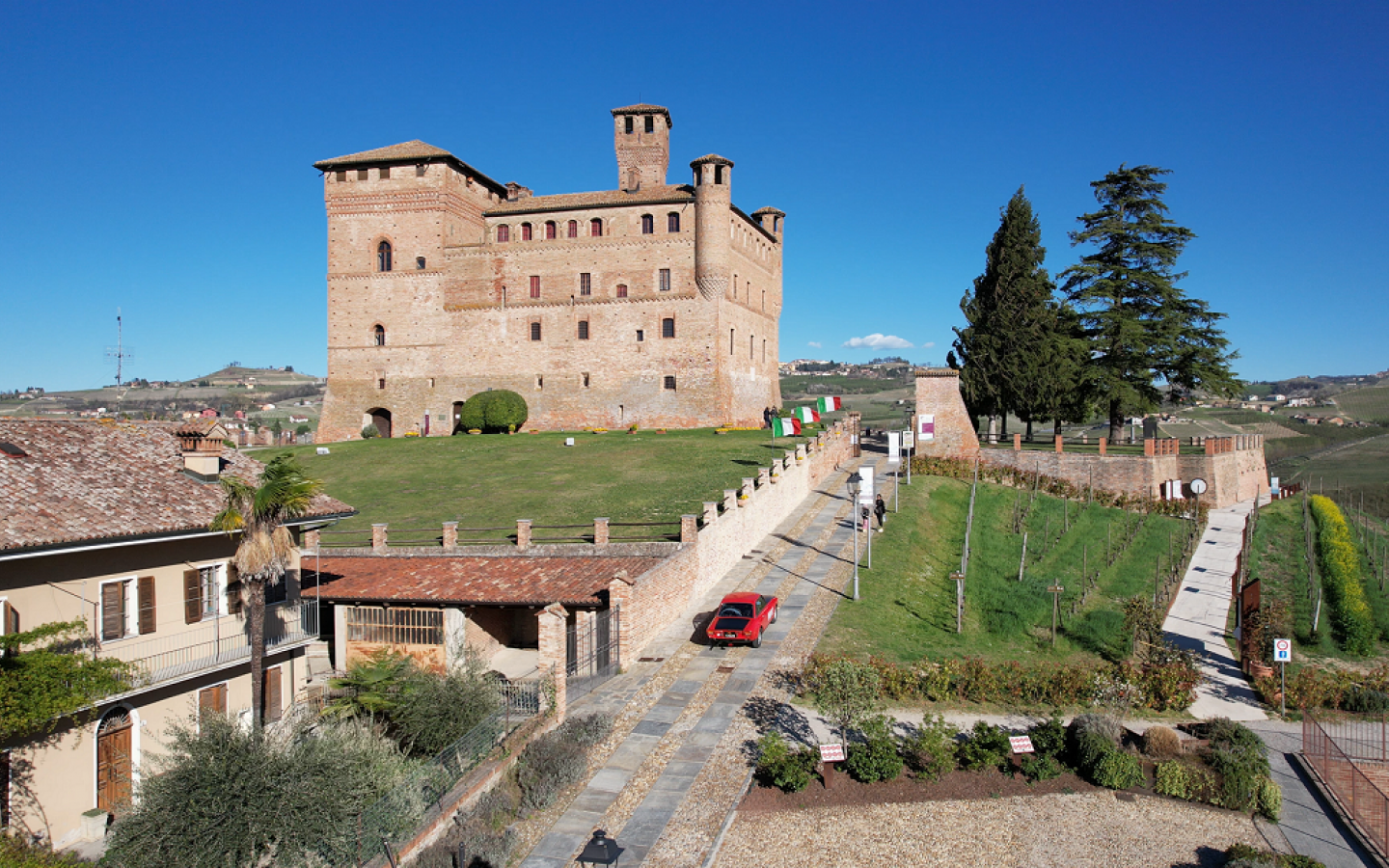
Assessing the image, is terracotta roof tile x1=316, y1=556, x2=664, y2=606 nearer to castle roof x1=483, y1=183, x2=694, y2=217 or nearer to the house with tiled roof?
the house with tiled roof

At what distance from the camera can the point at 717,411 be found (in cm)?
4947

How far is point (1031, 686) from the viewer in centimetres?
1662

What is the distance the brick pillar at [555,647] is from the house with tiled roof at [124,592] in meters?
6.03

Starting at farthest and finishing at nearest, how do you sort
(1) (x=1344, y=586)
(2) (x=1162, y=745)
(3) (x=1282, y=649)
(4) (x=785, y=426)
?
(4) (x=785, y=426) < (1) (x=1344, y=586) < (3) (x=1282, y=649) < (2) (x=1162, y=745)

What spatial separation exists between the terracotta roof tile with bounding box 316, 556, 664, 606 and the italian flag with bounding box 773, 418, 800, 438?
1617 cm

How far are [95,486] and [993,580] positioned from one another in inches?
926

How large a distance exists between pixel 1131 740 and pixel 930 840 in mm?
5314

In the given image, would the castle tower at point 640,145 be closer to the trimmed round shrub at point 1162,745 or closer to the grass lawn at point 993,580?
the grass lawn at point 993,580

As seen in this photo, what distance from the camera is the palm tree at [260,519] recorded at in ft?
46.0

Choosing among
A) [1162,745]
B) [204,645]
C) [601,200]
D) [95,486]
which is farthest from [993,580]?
[601,200]

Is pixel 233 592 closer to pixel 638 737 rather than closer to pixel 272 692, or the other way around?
pixel 272 692

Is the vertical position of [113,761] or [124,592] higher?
[124,592]

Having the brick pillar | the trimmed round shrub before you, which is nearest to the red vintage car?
the brick pillar

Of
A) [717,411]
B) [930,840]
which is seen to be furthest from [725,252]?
[930,840]
